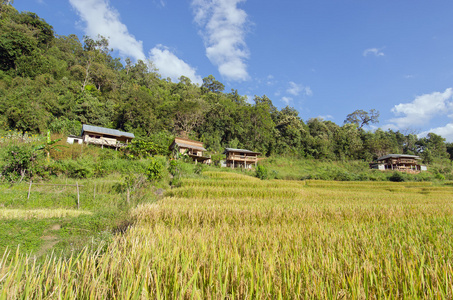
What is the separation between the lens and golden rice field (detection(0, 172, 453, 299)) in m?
1.89

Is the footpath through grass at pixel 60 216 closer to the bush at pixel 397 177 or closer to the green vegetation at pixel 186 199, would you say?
the green vegetation at pixel 186 199

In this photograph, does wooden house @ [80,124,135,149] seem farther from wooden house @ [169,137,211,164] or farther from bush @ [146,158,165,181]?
bush @ [146,158,165,181]

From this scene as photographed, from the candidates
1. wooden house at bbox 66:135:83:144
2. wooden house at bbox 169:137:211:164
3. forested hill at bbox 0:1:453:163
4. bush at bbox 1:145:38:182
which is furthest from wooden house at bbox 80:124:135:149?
bush at bbox 1:145:38:182

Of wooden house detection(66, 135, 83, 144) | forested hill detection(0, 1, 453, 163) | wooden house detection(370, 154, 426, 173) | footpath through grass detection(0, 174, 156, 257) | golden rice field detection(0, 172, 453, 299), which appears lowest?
footpath through grass detection(0, 174, 156, 257)

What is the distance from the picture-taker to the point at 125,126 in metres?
36.9

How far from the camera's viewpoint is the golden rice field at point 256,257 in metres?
1.89

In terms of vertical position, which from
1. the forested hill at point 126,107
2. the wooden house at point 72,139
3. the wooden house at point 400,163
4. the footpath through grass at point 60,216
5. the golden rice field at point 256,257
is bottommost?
the footpath through grass at point 60,216

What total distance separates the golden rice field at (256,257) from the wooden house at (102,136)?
23.3 meters

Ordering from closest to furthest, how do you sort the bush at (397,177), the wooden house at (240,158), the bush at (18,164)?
the bush at (18,164) → the bush at (397,177) → the wooden house at (240,158)

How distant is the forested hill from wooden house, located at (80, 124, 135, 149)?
3.61 metres

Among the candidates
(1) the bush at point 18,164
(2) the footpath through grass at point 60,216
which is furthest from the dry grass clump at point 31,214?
(1) the bush at point 18,164

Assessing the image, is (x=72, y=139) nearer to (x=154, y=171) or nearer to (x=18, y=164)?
(x=18, y=164)

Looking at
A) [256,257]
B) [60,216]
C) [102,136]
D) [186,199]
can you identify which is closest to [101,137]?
[102,136]

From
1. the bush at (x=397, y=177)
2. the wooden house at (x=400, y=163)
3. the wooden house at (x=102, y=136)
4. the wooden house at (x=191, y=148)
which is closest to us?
the wooden house at (x=102, y=136)
